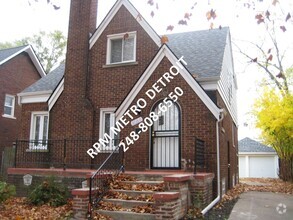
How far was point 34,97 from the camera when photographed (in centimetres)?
1489

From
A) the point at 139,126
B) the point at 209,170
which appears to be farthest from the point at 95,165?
the point at 209,170

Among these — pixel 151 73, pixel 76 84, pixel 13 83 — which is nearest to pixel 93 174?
pixel 151 73

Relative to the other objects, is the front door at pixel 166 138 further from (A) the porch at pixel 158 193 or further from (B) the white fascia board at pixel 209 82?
(A) the porch at pixel 158 193

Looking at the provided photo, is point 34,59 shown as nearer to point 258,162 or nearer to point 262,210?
point 262,210

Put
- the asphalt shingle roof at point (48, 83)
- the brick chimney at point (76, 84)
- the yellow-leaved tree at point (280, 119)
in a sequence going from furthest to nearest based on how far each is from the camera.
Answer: the yellow-leaved tree at point (280, 119) < the asphalt shingle roof at point (48, 83) < the brick chimney at point (76, 84)

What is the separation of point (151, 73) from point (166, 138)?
232 cm

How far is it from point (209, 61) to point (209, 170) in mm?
4414

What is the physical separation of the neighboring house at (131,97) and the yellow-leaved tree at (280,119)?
657 cm

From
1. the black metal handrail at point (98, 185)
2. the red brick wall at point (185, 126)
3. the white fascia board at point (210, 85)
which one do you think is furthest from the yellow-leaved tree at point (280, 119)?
the black metal handrail at point (98, 185)

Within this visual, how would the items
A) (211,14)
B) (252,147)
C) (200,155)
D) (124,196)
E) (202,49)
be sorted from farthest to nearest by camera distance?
(252,147) → (202,49) → (200,155) → (124,196) → (211,14)

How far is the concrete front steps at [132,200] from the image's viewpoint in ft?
24.1

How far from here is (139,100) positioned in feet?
37.4

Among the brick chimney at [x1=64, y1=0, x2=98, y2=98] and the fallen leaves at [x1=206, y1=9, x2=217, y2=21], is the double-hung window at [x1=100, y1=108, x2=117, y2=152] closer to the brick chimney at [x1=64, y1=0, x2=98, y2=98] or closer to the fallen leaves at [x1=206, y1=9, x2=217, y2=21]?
the brick chimney at [x1=64, y1=0, x2=98, y2=98]

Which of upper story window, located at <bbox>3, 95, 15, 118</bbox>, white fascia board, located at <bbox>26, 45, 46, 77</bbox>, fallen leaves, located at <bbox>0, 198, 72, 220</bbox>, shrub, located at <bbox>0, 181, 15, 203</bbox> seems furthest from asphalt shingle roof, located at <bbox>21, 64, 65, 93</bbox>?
white fascia board, located at <bbox>26, 45, 46, 77</bbox>
